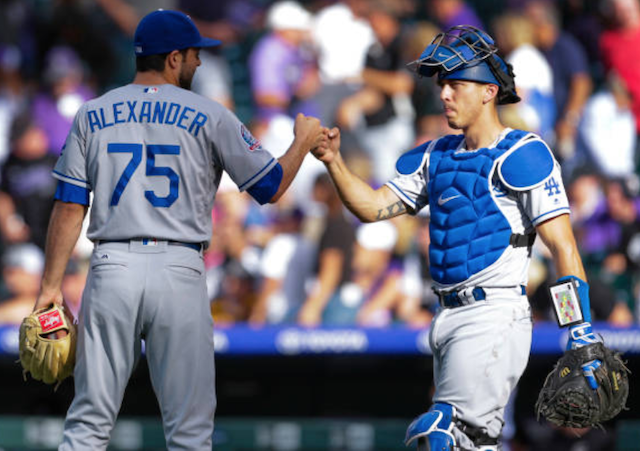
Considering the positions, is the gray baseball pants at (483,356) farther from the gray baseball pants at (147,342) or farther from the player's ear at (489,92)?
the gray baseball pants at (147,342)

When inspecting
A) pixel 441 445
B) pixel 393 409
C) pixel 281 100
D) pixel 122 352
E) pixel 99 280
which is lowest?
pixel 393 409

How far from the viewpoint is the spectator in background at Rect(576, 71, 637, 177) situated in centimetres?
899

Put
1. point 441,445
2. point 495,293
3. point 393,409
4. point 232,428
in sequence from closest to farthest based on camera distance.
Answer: point 441,445 < point 495,293 < point 232,428 < point 393,409

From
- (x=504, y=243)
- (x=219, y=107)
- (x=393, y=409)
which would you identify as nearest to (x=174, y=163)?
(x=219, y=107)

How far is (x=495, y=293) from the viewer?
430cm

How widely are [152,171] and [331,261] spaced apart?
165 inches

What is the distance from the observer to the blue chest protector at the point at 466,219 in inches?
170

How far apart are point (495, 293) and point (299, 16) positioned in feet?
20.4

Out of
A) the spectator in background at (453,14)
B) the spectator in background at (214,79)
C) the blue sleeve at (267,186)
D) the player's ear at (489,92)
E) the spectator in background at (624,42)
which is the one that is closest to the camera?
the blue sleeve at (267,186)

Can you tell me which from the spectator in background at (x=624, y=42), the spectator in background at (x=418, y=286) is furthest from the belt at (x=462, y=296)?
the spectator in background at (x=624, y=42)

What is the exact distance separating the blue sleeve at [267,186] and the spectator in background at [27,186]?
16.4 feet

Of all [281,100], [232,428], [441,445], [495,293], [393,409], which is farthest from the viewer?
[281,100]

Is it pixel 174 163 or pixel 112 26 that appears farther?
pixel 112 26

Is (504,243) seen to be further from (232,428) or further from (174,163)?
(232,428)
